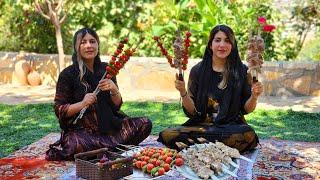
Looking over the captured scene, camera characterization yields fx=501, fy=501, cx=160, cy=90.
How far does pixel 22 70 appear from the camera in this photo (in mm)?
9227

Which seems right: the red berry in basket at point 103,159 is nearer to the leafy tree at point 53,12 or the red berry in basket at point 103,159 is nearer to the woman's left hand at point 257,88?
the woman's left hand at point 257,88

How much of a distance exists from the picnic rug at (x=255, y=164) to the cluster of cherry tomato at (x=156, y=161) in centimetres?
7

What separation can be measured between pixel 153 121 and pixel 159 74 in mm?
2152

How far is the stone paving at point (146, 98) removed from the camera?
745cm

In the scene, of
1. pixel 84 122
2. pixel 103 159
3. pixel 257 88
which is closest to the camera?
pixel 103 159

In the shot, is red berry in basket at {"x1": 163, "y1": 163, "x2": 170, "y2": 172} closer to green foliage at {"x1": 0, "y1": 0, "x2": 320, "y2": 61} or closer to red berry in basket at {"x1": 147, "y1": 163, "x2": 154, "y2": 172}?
red berry in basket at {"x1": 147, "y1": 163, "x2": 154, "y2": 172}

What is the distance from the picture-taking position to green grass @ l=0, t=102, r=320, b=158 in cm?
558

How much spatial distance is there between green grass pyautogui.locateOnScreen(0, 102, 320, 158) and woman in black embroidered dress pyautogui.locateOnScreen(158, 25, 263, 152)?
1280mm

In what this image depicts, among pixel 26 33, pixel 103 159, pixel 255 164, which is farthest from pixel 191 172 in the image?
pixel 26 33

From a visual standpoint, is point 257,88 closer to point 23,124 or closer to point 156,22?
point 23,124

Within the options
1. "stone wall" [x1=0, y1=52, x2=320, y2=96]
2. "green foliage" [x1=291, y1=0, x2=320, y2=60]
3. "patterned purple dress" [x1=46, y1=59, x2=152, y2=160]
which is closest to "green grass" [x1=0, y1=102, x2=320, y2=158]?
"patterned purple dress" [x1=46, y1=59, x2=152, y2=160]

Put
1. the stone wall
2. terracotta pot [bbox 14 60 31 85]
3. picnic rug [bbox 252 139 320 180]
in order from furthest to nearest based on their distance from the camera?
terracotta pot [bbox 14 60 31 85] → the stone wall → picnic rug [bbox 252 139 320 180]

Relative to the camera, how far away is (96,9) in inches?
401

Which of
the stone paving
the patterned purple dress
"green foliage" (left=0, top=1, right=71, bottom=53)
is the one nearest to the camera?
the patterned purple dress
